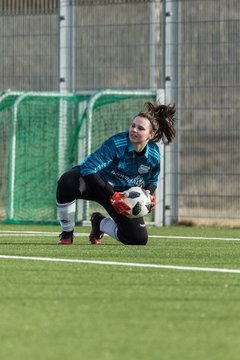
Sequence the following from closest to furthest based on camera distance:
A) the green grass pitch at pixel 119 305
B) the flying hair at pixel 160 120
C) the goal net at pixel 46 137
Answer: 1. the green grass pitch at pixel 119 305
2. the flying hair at pixel 160 120
3. the goal net at pixel 46 137

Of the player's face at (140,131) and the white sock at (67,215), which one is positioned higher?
the player's face at (140,131)

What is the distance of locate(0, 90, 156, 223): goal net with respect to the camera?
16.2 m

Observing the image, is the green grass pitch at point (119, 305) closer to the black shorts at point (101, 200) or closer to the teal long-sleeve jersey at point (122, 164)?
the black shorts at point (101, 200)

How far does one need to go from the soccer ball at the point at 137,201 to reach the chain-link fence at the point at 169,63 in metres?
5.30

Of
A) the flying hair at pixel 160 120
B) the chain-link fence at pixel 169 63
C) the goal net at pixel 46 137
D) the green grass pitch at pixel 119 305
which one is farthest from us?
the goal net at pixel 46 137

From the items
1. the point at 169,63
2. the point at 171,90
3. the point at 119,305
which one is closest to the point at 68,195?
the point at 119,305

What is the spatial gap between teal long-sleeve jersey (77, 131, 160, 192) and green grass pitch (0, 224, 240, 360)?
85 cm

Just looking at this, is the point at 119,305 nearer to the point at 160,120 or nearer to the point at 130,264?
the point at 130,264

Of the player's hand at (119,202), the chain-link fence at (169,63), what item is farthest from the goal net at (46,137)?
the player's hand at (119,202)

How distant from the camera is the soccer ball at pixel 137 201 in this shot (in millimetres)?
10297

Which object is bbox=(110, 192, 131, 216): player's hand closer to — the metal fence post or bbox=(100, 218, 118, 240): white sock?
bbox=(100, 218, 118, 240): white sock

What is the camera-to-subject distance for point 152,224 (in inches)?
625

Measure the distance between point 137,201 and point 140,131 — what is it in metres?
0.63

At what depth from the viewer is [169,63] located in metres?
16.1
